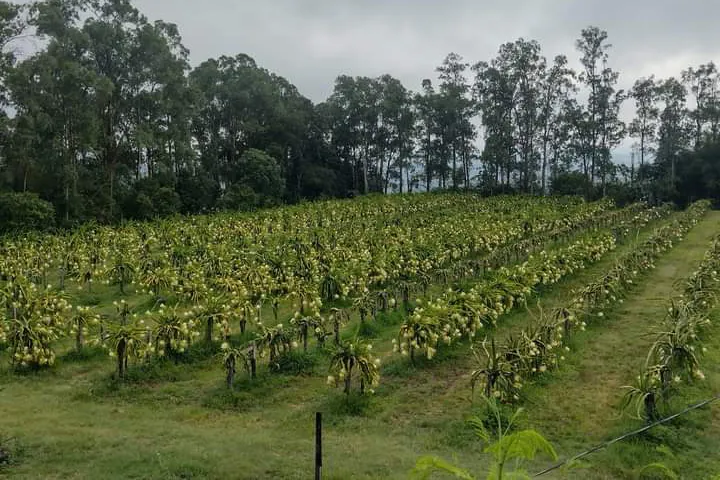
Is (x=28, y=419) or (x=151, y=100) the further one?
(x=151, y=100)

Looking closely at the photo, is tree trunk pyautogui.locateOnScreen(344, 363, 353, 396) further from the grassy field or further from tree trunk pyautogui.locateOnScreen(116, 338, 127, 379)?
tree trunk pyautogui.locateOnScreen(116, 338, 127, 379)

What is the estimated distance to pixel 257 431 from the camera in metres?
7.72

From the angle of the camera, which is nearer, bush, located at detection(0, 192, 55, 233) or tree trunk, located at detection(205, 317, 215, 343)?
tree trunk, located at detection(205, 317, 215, 343)

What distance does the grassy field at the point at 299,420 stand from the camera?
254 inches

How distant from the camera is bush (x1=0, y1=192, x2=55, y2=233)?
2444 centimetres

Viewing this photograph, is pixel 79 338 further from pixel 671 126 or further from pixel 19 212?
pixel 671 126

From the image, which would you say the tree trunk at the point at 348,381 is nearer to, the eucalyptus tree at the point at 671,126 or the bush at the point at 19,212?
the bush at the point at 19,212

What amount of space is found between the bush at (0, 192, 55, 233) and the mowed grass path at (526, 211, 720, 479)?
75.9 ft

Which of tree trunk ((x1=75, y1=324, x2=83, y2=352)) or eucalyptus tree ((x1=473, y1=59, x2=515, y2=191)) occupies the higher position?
eucalyptus tree ((x1=473, y1=59, x2=515, y2=191))

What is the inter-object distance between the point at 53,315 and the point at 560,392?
9.41 m

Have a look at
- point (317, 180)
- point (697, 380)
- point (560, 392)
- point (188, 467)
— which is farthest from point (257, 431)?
point (317, 180)

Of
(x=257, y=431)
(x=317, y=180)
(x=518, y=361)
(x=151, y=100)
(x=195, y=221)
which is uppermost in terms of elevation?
(x=151, y=100)

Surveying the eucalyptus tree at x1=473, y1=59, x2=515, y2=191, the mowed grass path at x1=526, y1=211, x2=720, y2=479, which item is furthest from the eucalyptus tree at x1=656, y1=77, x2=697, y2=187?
the mowed grass path at x1=526, y1=211, x2=720, y2=479

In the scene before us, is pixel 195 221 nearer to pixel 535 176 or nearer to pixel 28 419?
pixel 28 419
